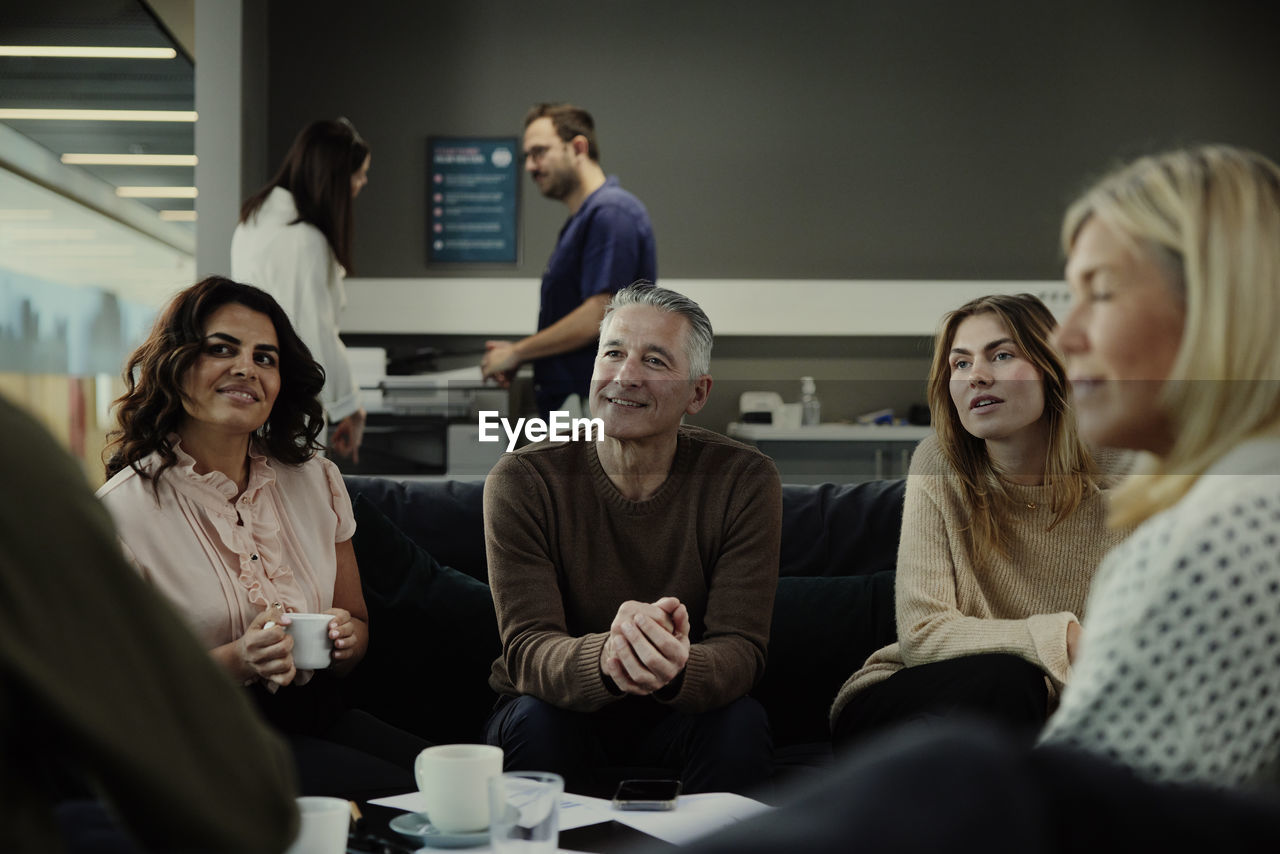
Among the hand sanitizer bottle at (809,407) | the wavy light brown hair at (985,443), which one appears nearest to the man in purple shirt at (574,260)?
the wavy light brown hair at (985,443)

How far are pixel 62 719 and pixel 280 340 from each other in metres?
1.46

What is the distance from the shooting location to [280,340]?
6.16 feet

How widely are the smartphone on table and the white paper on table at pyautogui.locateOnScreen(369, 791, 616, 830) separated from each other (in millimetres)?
18

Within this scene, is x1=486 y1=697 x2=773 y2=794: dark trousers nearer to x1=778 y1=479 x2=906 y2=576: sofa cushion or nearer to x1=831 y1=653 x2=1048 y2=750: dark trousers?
x1=831 y1=653 x2=1048 y2=750: dark trousers

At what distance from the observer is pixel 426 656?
209 cm

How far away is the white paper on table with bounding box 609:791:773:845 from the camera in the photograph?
1.17m

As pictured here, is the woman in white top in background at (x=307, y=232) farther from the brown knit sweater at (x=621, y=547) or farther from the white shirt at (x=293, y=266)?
the brown knit sweater at (x=621, y=547)

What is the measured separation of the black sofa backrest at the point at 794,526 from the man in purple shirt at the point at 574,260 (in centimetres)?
39

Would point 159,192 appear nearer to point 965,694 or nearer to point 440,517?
point 440,517

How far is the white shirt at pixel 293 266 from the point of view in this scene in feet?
9.96

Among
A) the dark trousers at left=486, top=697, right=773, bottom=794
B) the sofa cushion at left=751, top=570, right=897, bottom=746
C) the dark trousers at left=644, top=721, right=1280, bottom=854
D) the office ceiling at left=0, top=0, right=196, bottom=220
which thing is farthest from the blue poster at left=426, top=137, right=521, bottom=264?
the dark trousers at left=644, top=721, right=1280, bottom=854

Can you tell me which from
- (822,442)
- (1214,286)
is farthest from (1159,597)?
(822,442)

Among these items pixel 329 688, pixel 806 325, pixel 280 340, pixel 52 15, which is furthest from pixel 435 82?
pixel 329 688

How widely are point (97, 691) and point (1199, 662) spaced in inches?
22.8
